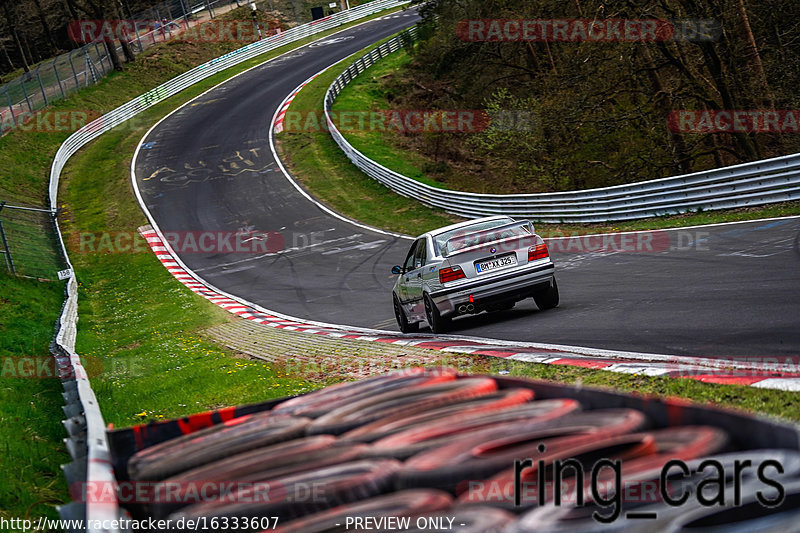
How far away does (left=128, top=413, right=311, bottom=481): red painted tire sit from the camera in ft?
13.4

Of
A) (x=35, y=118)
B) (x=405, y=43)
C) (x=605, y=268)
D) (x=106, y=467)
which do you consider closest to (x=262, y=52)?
(x=405, y=43)

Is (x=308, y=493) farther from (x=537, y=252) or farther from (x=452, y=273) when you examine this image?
(x=537, y=252)

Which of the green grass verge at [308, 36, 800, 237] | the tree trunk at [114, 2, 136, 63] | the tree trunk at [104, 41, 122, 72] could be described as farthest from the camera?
the tree trunk at [114, 2, 136, 63]

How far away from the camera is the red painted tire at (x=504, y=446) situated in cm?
329

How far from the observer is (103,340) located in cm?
1595

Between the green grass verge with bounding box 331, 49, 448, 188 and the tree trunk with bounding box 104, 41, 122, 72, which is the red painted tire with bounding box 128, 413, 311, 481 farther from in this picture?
the tree trunk with bounding box 104, 41, 122, 72

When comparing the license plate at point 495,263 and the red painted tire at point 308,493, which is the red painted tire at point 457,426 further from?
the license plate at point 495,263

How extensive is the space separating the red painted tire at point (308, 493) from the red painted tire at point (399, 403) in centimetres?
56

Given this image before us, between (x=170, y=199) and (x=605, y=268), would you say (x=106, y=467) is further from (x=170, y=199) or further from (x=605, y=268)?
(x=170, y=199)

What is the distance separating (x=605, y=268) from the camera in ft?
48.1

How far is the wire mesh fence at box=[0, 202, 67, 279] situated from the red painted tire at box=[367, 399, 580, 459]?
52.6 ft

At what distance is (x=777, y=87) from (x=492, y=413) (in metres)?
23.1

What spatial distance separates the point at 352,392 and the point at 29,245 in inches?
739

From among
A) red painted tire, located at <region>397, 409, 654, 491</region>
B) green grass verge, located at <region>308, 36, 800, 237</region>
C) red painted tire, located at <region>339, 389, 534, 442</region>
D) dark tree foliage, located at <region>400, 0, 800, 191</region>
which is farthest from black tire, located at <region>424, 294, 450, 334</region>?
dark tree foliage, located at <region>400, 0, 800, 191</region>
